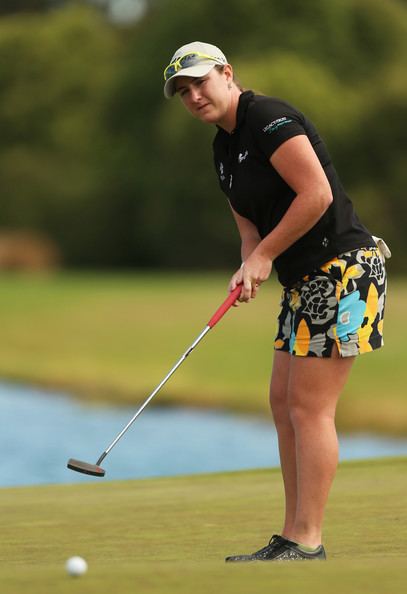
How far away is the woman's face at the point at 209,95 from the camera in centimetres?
399

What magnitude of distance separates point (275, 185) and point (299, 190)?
0.11m

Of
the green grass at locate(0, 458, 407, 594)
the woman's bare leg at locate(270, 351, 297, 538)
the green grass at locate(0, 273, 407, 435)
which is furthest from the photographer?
the green grass at locate(0, 273, 407, 435)

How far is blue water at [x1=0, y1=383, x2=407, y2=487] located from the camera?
11.7 metres

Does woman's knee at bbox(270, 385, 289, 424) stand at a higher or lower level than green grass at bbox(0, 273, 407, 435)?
higher

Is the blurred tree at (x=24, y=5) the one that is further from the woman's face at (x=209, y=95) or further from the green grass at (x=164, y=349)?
the woman's face at (x=209, y=95)

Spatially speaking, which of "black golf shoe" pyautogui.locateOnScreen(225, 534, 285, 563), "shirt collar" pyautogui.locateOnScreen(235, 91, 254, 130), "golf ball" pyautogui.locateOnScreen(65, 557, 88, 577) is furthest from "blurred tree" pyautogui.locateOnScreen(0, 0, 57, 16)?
"golf ball" pyautogui.locateOnScreen(65, 557, 88, 577)

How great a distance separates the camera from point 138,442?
13.4 m

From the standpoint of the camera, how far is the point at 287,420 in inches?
165

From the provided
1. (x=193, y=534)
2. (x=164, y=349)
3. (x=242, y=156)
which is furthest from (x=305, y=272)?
(x=164, y=349)

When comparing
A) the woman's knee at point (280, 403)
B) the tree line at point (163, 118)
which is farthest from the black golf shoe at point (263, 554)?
the tree line at point (163, 118)

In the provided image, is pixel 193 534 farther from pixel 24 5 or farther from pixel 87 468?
pixel 24 5

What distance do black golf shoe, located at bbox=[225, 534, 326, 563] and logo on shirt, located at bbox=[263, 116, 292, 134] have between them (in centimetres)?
116

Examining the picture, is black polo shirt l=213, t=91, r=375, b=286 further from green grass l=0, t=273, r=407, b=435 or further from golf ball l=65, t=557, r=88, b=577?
green grass l=0, t=273, r=407, b=435

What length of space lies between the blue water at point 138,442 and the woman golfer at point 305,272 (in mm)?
6646
